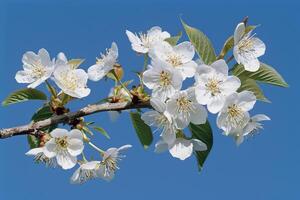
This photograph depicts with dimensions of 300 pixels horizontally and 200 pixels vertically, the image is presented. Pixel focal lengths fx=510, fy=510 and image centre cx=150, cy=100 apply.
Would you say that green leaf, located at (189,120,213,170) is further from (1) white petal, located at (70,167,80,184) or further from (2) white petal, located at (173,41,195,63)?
(1) white petal, located at (70,167,80,184)

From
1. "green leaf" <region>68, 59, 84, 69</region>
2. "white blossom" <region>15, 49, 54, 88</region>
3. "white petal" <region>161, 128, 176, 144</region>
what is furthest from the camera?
"green leaf" <region>68, 59, 84, 69</region>

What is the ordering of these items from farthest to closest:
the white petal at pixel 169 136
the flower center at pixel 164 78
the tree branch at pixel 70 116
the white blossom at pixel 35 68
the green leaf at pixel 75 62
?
the green leaf at pixel 75 62 < the white blossom at pixel 35 68 < the white petal at pixel 169 136 < the flower center at pixel 164 78 < the tree branch at pixel 70 116

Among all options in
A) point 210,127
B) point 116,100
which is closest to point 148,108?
point 116,100

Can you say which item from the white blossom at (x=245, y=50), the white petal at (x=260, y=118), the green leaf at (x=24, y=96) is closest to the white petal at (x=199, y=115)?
the white blossom at (x=245, y=50)

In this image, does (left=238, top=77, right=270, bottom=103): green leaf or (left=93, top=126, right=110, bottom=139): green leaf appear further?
(left=93, top=126, right=110, bottom=139): green leaf

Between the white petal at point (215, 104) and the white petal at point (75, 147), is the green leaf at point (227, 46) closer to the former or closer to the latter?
the white petal at point (215, 104)

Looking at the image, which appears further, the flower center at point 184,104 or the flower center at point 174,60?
the flower center at point 174,60

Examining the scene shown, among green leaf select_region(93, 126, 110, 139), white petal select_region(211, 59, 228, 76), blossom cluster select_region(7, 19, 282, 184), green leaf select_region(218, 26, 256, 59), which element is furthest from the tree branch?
green leaf select_region(218, 26, 256, 59)
